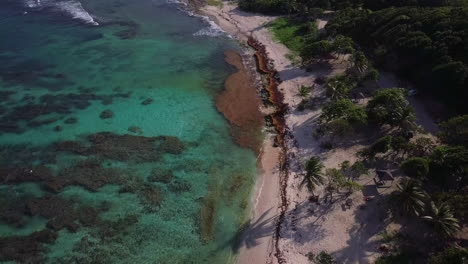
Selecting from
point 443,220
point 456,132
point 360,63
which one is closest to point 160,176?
point 443,220

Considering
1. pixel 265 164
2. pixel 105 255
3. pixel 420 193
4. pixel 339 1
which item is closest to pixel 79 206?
pixel 105 255

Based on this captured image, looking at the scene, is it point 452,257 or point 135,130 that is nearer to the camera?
point 452,257

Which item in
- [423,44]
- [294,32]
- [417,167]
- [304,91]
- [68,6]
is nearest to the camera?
[417,167]

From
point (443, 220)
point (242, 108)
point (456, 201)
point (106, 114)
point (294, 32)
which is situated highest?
point (294, 32)

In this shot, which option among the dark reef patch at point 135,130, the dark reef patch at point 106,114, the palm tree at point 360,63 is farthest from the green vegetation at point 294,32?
the dark reef patch at point 106,114

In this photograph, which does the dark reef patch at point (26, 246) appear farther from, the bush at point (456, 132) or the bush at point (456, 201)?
the bush at point (456, 132)

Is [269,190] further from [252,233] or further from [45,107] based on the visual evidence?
[45,107]

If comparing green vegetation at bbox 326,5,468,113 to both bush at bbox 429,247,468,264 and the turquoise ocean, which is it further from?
bush at bbox 429,247,468,264
